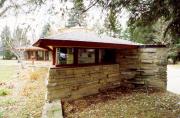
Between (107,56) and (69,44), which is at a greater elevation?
(69,44)

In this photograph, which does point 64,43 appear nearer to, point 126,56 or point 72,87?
point 72,87

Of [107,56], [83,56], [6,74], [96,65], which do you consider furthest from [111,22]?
[6,74]

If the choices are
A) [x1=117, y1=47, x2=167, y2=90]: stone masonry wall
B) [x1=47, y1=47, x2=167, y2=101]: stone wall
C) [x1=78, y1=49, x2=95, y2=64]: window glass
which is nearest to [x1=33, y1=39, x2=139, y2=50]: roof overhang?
[x1=78, y1=49, x2=95, y2=64]: window glass

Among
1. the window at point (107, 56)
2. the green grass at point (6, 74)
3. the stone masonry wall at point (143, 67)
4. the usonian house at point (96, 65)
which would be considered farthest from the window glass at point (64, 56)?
the green grass at point (6, 74)

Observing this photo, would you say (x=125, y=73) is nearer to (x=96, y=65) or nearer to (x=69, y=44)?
(x=96, y=65)

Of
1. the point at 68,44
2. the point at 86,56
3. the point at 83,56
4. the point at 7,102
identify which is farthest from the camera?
the point at 86,56

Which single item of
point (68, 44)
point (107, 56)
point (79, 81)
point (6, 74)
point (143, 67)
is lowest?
point (6, 74)

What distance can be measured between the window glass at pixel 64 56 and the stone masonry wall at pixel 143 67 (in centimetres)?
337

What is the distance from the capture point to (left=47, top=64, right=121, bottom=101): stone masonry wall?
9.09 meters

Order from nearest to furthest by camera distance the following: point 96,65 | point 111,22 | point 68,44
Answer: point 111,22 < point 68,44 < point 96,65

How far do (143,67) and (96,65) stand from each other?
2500mm

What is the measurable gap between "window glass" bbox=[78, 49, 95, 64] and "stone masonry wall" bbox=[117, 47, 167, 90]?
75.8 inches

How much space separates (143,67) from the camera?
40.1 ft

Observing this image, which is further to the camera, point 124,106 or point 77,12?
point 124,106
